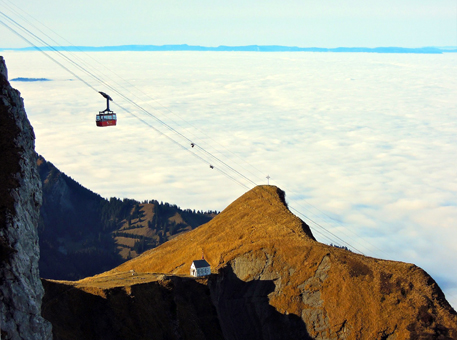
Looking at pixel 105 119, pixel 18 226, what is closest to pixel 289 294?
pixel 105 119

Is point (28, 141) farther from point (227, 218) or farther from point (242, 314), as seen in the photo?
point (227, 218)

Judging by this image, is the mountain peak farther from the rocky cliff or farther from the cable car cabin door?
the cable car cabin door

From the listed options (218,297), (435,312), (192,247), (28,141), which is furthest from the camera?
(192,247)

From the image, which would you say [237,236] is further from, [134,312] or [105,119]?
[105,119]

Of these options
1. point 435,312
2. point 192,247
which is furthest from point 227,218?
point 435,312

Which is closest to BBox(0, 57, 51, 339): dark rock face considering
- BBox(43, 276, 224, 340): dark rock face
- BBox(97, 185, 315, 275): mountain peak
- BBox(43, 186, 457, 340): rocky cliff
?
BBox(43, 276, 224, 340): dark rock face

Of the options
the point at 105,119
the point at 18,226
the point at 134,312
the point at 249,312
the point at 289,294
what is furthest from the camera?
the point at 105,119
